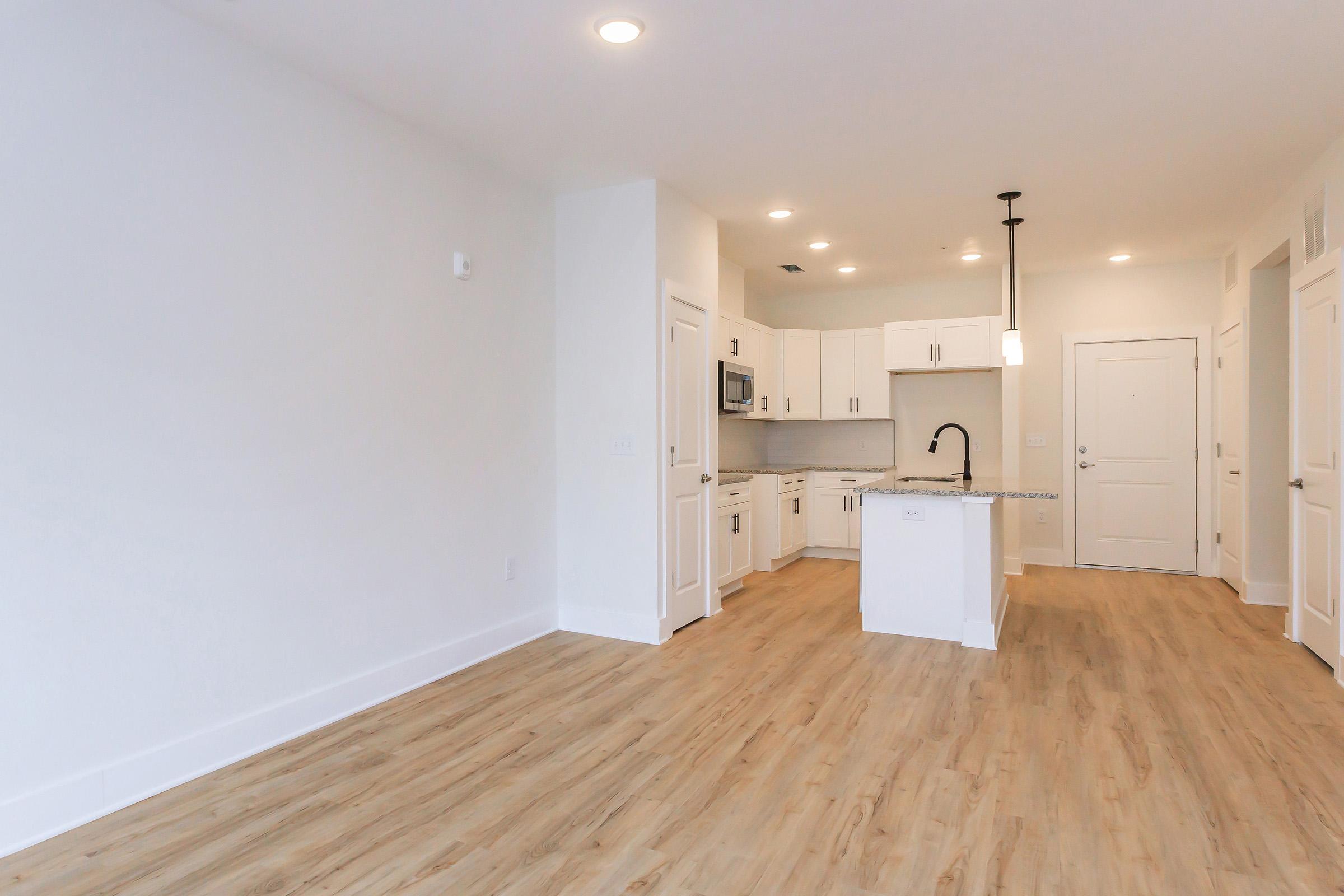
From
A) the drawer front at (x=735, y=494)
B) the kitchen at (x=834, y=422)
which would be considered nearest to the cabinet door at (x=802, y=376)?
the kitchen at (x=834, y=422)

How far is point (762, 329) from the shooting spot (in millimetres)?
6500

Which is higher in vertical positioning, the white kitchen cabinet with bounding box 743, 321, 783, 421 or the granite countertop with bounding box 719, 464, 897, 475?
the white kitchen cabinet with bounding box 743, 321, 783, 421

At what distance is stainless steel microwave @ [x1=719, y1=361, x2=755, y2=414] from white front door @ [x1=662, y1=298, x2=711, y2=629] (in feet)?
1.41

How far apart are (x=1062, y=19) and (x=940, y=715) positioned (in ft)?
8.74

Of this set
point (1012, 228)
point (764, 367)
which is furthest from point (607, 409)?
point (1012, 228)

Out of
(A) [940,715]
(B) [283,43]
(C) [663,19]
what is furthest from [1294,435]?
(B) [283,43]

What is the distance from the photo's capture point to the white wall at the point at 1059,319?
20.2 ft

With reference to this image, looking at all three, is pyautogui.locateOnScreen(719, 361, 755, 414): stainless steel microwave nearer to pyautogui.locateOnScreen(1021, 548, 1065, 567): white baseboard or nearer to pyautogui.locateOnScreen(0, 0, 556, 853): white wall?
pyautogui.locateOnScreen(0, 0, 556, 853): white wall

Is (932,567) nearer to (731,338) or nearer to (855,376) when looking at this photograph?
(731,338)

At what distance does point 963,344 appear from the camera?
6.29 metres

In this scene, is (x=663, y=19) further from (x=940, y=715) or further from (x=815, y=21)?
(x=940, y=715)

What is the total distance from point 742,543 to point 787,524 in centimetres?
98

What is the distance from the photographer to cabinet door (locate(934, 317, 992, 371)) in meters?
6.23

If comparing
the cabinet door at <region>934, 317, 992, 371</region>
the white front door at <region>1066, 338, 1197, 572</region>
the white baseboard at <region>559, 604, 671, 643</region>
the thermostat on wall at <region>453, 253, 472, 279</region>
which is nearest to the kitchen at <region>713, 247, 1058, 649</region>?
the cabinet door at <region>934, 317, 992, 371</region>
